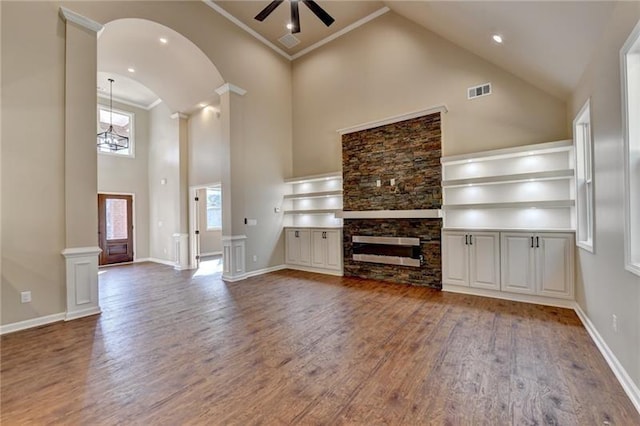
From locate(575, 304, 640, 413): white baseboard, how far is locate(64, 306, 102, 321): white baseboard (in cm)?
552

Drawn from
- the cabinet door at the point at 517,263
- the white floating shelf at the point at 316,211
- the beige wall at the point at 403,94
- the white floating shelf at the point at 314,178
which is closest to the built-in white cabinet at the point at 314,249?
the white floating shelf at the point at 316,211

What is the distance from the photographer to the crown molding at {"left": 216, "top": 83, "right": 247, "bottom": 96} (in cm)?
567

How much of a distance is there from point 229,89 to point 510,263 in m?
5.94

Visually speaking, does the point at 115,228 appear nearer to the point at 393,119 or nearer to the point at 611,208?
the point at 393,119

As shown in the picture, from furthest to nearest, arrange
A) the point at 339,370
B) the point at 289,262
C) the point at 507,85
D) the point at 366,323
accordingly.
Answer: the point at 289,262 → the point at 507,85 → the point at 366,323 → the point at 339,370

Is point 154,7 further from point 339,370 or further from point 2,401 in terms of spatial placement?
point 339,370

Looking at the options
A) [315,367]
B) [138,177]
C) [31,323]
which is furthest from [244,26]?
[315,367]

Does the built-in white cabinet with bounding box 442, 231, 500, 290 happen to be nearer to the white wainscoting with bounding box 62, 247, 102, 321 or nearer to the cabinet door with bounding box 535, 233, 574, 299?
the cabinet door with bounding box 535, 233, 574, 299

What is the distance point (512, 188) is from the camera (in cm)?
439

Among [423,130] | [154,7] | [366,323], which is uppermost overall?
[154,7]

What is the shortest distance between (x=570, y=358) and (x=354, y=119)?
5.27 metres

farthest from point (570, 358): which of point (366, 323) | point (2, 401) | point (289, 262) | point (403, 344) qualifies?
point (289, 262)

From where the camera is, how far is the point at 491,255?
13.8 feet

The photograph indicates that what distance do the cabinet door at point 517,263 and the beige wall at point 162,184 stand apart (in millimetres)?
7269
